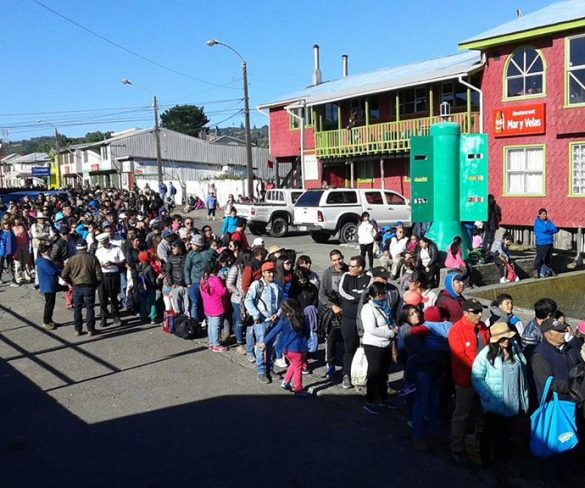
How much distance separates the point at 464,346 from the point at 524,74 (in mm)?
17376

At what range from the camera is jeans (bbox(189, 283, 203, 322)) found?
37.1 feet

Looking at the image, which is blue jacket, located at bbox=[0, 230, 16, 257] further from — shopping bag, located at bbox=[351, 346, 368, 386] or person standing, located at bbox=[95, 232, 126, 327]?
shopping bag, located at bbox=[351, 346, 368, 386]

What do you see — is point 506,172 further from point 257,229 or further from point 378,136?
point 257,229

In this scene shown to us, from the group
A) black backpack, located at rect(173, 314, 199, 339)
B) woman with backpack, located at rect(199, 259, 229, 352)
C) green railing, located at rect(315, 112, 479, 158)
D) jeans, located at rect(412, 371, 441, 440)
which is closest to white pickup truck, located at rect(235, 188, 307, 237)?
green railing, located at rect(315, 112, 479, 158)

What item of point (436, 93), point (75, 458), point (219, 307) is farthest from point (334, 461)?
point (436, 93)

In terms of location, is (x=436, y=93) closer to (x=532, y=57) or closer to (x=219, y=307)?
(x=532, y=57)

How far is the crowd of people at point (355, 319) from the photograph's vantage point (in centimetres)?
619

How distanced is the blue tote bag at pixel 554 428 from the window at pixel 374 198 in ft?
58.5

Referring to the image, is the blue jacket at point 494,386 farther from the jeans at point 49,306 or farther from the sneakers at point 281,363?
the jeans at point 49,306

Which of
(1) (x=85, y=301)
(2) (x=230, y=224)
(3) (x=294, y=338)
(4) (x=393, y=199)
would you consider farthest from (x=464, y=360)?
(4) (x=393, y=199)

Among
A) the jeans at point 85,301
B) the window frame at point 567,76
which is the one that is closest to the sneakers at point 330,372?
the jeans at point 85,301

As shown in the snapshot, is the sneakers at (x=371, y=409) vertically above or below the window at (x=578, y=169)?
below

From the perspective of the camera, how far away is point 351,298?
8.39m

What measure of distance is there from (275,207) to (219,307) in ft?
50.4
